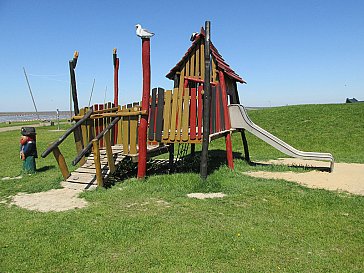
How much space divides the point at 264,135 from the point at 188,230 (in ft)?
18.3

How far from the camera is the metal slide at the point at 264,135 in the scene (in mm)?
9336

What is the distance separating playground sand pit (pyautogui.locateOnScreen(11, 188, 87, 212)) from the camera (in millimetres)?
5824

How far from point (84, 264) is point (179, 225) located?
5.03 ft

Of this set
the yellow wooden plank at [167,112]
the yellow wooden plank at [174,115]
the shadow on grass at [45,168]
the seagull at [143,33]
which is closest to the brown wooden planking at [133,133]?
the yellow wooden plank at [167,112]

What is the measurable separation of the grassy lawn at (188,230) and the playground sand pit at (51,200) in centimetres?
24

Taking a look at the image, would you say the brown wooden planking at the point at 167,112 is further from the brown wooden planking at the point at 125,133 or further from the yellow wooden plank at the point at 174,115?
the brown wooden planking at the point at 125,133

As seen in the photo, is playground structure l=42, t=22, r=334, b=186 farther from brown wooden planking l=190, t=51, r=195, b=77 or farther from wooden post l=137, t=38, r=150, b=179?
brown wooden planking l=190, t=51, r=195, b=77

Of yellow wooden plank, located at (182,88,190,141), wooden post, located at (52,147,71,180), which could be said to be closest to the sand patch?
yellow wooden plank, located at (182,88,190,141)

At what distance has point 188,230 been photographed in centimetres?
456

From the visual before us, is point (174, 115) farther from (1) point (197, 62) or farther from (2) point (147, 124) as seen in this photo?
(1) point (197, 62)

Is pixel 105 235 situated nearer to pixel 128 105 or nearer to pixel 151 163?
pixel 128 105

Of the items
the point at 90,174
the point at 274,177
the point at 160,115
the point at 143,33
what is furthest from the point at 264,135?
the point at 90,174

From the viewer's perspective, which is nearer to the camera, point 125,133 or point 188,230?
point 188,230

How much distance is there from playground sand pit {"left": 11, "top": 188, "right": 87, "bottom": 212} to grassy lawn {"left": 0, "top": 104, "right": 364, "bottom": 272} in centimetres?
24
